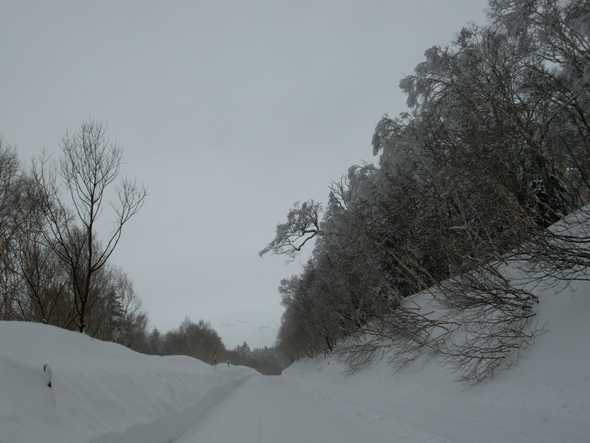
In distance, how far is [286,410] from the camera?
8.19 meters

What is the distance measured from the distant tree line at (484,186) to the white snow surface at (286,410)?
0.75 meters

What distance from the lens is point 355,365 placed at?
15797 millimetres

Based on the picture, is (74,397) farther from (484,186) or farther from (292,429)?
(484,186)

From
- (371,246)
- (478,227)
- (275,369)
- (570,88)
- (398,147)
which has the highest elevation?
(398,147)

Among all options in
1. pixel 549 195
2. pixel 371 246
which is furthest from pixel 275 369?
pixel 549 195

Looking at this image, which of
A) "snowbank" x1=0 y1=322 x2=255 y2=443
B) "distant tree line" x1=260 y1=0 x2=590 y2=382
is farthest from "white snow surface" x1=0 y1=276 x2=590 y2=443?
"distant tree line" x1=260 y1=0 x2=590 y2=382

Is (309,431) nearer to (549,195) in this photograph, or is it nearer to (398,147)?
(549,195)

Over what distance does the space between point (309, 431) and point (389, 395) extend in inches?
177

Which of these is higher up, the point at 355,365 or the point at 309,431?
the point at 309,431

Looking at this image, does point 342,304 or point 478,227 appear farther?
point 342,304

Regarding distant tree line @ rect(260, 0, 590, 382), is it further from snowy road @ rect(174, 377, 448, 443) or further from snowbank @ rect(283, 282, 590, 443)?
snowy road @ rect(174, 377, 448, 443)

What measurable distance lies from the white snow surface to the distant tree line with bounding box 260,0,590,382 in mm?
747

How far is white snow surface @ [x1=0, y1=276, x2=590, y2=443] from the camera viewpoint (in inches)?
140

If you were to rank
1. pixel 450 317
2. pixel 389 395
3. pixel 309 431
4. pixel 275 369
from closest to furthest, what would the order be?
1. pixel 309 431
2. pixel 389 395
3. pixel 450 317
4. pixel 275 369
